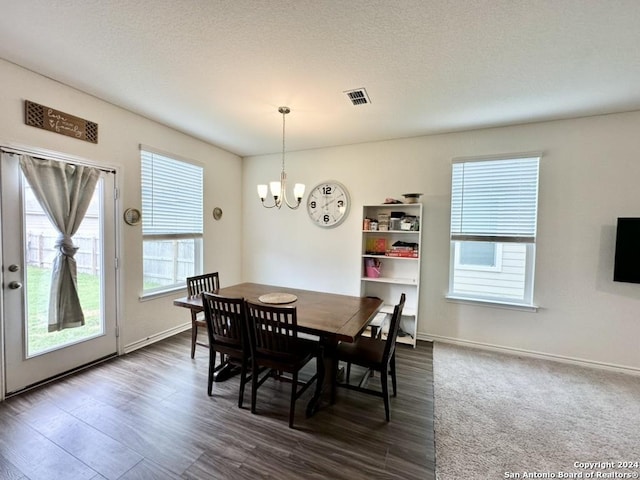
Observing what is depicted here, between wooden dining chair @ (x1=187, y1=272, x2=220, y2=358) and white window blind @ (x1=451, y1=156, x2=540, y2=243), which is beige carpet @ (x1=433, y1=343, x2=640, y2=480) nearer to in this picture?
white window blind @ (x1=451, y1=156, x2=540, y2=243)

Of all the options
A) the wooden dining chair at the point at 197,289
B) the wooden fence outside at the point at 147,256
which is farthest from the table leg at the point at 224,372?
the wooden fence outside at the point at 147,256

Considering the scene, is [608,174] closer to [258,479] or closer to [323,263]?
Answer: [323,263]

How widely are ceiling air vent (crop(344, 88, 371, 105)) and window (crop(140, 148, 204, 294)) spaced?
2.46m

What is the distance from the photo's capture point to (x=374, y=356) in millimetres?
2229

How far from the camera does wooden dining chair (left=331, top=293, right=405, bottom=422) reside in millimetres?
2070

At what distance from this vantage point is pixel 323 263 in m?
4.28

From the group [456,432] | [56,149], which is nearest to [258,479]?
[456,432]

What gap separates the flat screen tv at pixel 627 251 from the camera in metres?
2.70

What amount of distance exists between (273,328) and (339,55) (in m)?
2.04

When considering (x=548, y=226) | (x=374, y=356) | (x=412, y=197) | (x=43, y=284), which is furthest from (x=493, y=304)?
(x=43, y=284)

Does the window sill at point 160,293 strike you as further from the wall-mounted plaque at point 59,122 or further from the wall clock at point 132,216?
the wall-mounted plaque at point 59,122

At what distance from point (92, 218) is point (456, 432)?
12.4 feet

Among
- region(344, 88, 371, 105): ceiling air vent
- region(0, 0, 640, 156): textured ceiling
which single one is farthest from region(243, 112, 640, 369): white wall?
region(344, 88, 371, 105): ceiling air vent

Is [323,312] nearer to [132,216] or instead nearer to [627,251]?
[132,216]
